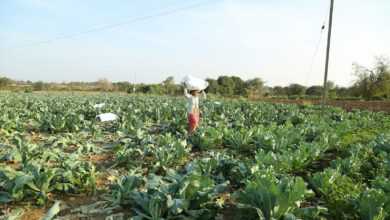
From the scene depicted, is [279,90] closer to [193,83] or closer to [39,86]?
[39,86]

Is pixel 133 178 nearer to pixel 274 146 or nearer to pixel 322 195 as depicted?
pixel 322 195

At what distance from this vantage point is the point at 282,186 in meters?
3.04

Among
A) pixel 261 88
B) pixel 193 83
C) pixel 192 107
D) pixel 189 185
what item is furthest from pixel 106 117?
pixel 261 88

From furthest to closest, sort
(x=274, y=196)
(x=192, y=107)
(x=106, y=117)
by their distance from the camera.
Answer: (x=106, y=117), (x=192, y=107), (x=274, y=196)

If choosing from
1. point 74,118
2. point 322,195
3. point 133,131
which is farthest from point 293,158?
point 74,118

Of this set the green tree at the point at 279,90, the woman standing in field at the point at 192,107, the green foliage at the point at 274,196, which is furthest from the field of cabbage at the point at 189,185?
the green tree at the point at 279,90

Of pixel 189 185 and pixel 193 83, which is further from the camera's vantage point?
pixel 193 83

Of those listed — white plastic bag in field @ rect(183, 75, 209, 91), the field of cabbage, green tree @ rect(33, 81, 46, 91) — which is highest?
white plastic bag in field @ rect(183, 75, 209, 91)

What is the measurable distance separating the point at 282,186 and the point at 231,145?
3.50 meters

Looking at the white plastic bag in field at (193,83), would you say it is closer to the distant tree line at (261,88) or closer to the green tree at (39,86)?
the distant tree line at (261,88)

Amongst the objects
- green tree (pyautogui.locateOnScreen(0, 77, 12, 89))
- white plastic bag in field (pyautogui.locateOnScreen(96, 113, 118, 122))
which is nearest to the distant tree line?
green tree (pyautogui.locateOnScreen(0, 77, 12, 89))

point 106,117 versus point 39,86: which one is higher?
point 39,86

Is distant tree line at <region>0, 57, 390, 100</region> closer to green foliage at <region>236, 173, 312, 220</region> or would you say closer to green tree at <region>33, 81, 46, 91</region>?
green tree at <region>33, 81, 46, 91</region>

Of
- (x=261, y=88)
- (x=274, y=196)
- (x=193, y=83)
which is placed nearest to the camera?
(x=274, y=196)
